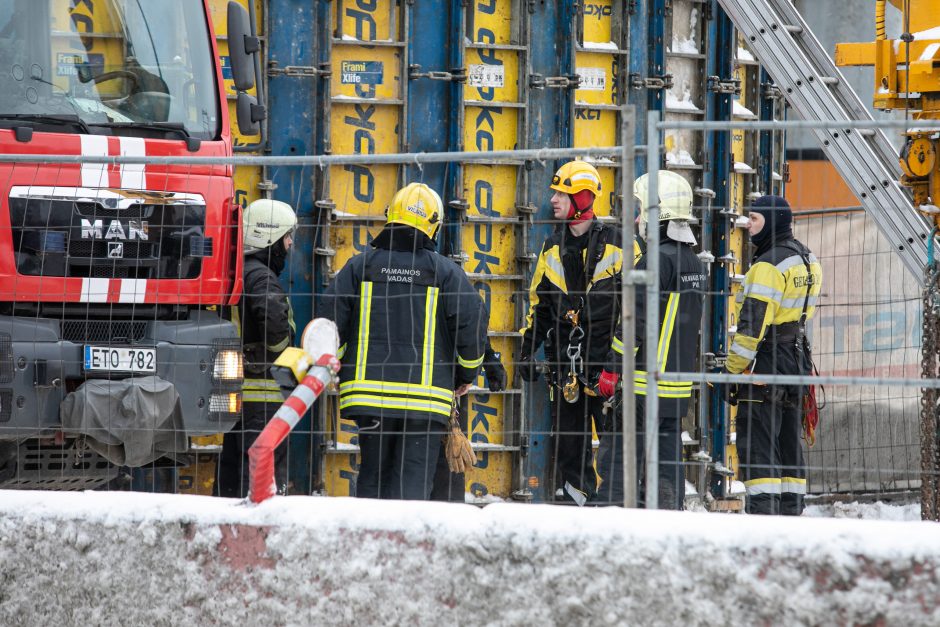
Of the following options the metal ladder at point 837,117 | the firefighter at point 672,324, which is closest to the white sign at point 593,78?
the metal ladder at point 837,117

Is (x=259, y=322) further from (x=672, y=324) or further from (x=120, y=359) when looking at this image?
(x=672, y=324)

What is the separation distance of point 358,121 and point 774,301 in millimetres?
3057

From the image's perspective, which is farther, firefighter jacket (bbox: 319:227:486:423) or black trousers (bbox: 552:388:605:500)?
black trousers (bbox: 552:388:605:500)

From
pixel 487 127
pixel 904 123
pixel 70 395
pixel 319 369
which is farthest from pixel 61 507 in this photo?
pixel 487 127

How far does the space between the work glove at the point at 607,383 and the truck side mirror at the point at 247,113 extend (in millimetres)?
2555

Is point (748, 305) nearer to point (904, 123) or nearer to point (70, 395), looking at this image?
point (904, 123)

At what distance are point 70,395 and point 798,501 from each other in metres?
4.14

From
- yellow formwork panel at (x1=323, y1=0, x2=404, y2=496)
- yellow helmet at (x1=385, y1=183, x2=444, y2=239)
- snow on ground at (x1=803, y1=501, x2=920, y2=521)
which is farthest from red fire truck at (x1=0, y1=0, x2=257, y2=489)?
snow on ground at (x1=803, y1=501, x2=920, y2=521)

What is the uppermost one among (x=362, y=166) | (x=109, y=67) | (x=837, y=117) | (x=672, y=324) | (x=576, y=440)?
(x=837, y=117)

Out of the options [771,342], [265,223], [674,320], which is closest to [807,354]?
[771,342]

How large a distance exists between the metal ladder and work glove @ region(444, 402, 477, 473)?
3.37m

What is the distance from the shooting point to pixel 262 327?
744 centimetres

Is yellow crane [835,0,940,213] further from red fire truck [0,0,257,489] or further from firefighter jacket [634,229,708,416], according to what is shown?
red fire truck [0,0,257,489]

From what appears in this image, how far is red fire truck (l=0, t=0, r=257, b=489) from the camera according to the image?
245 inches
